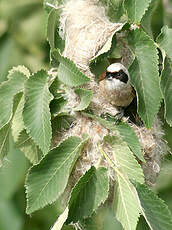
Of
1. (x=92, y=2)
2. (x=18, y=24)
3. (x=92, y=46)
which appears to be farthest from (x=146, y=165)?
(x=18, y=24)

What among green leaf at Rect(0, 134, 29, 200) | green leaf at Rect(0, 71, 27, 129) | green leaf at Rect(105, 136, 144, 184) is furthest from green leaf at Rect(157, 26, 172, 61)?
green leaf at Rect(0, 134, 29, 200)

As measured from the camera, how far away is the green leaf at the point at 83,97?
3.16m

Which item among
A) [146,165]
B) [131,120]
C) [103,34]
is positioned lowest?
[146,165]

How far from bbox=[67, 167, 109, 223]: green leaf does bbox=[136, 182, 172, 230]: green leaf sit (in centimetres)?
18

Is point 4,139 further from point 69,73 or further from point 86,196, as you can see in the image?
point 86,196

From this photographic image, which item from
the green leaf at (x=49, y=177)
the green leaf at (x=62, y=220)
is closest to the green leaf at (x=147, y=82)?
the green leaf at (x=49, y=177)

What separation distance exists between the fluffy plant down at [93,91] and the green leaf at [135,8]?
0.55ft

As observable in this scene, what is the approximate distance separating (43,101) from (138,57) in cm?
51

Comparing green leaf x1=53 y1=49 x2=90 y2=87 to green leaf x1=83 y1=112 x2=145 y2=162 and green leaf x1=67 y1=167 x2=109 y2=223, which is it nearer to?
green leaf x1=83 y1=112 x2=145 y2=162

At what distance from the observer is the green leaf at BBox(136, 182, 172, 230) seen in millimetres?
2959

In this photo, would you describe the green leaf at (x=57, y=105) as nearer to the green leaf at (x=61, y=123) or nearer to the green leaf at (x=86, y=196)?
the green leaf at (x=61, y=123)

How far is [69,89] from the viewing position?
10.8ft

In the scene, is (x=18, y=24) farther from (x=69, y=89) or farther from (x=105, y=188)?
(x=105, y=188)

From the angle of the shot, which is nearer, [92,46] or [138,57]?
[138,57]
